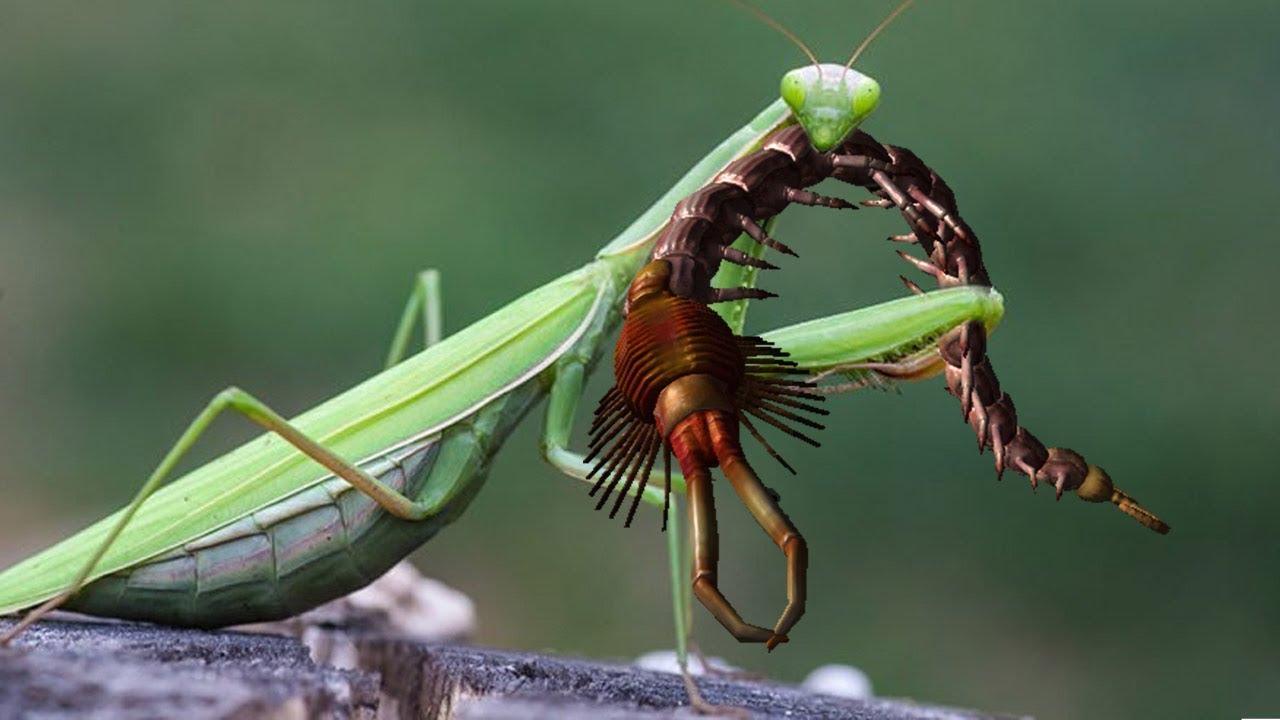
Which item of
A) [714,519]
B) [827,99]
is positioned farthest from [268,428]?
[714,519]

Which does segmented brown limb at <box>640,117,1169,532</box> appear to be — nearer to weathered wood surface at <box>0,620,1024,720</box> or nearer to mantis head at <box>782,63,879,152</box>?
mantis head at <box>782,63,879,152</box>

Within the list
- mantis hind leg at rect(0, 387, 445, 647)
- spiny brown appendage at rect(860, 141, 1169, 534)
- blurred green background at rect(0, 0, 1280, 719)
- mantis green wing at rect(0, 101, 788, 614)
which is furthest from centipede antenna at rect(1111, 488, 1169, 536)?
blurred green background at rect(0, 0, 1280, 719)

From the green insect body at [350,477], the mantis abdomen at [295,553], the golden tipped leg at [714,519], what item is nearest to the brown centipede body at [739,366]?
the golden tipped leg at [714,519]

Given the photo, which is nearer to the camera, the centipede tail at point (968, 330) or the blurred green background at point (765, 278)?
the centipede tail at point (968, 330)

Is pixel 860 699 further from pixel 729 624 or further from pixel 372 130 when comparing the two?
pixel 372 130

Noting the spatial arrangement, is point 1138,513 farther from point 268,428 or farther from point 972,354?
point 268,428

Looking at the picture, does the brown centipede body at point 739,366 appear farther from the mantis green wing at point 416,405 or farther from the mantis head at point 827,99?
the mantis green wing at point 416,405

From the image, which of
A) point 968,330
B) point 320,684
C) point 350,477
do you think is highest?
point 968,330
